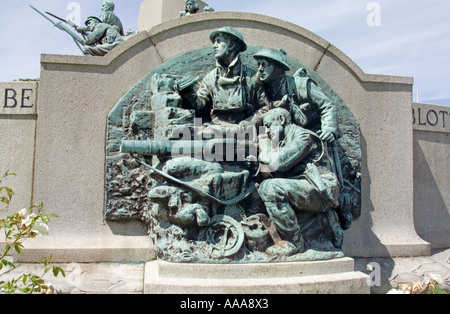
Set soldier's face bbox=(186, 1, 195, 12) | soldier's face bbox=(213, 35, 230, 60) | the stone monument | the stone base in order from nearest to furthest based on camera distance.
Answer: the stone base → the stone monument → soldier's face bbox=(213, 35, 230, 60) → soldier's face bbox=(186, 1, 195, 12)

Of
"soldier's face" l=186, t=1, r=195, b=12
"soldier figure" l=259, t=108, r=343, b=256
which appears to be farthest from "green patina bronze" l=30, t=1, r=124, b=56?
"soldier figure" l=259, t=108, r=343, b=256

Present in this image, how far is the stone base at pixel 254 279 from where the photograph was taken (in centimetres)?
387

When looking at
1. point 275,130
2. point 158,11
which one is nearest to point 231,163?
point 275,130

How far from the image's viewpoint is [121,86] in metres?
5.24

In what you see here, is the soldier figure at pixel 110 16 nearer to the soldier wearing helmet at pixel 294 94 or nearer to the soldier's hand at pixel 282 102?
the soldier wearing helmet at pixel 294 94

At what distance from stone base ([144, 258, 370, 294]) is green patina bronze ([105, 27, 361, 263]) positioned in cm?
10

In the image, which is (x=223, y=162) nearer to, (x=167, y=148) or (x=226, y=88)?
(x=167, y=148)

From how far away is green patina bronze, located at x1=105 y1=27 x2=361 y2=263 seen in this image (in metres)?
4.27

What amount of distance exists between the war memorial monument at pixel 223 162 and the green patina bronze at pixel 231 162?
0.01m

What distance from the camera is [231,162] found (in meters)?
4.55

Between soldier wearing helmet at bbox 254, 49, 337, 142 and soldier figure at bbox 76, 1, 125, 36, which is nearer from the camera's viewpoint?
soldier wearing helmet at bbox 254, 49, 337, 142

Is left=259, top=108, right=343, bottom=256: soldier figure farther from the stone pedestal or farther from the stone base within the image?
the stone pedestal

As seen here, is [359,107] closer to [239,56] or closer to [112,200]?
[239,56]

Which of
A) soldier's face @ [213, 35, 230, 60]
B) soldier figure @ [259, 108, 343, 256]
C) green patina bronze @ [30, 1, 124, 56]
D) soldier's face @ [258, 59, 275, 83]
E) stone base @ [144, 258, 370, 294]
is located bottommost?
stone base @ [144, 258, 370, 294]
